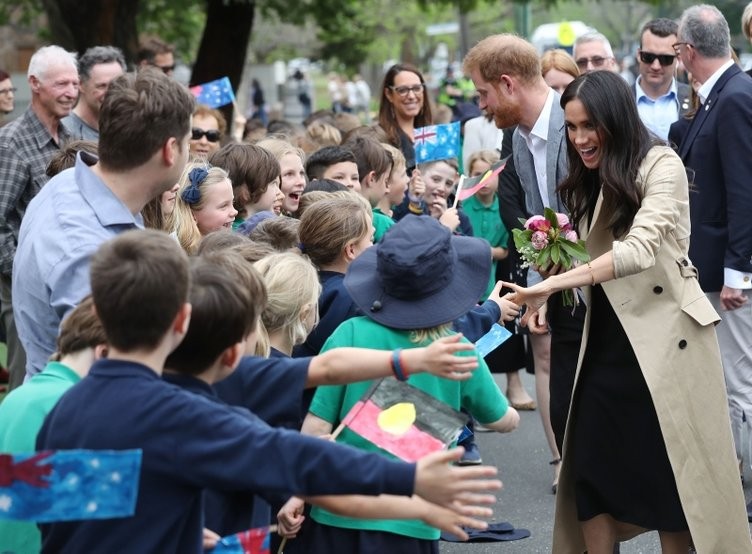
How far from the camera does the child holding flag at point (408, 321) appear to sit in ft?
12.1

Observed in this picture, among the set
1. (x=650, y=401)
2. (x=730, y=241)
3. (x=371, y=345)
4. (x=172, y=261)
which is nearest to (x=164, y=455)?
(x=172, y=261)

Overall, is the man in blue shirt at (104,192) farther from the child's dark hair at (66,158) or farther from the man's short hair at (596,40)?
the man's short hair at (596,40)

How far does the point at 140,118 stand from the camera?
3508 millimetres

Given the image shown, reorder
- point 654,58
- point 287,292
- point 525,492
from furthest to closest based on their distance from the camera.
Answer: point 654,58
point 525,492
point 287,292

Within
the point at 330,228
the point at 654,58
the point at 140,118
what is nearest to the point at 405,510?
the point at 140,118

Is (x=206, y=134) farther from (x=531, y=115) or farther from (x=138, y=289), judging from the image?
(x=138, y=289)

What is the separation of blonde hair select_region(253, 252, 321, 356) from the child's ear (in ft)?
3.74

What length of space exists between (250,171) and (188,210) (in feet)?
2.44

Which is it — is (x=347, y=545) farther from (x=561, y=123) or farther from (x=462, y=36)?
(x=462, y=36)

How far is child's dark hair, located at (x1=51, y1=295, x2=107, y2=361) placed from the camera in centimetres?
317

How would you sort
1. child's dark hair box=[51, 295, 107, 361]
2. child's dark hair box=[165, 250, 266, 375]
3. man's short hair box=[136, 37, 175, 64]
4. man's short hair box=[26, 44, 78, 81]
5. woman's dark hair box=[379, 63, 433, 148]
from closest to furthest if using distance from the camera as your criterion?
1. child's dark hair box=[165, 250, 266, 375]
2. child's dark hair box=[51, 295, 107, 361]
3. man's short hair box=[26, 44, 78, 81]
4. woman's dark hair box=[379, 63, 433, 148]
5. man's short hair box=[136, 37, 175, 64]

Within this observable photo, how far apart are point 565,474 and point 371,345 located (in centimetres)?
169

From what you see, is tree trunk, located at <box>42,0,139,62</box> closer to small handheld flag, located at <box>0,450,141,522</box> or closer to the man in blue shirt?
the man in blue shirt

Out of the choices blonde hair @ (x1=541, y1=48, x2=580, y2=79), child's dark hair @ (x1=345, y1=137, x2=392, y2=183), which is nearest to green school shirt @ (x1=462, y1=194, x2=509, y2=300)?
blonde hair @ (x1=541, y1=48, x2=580, y2=79)
